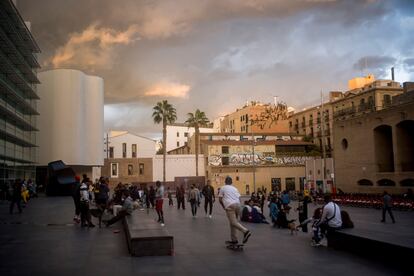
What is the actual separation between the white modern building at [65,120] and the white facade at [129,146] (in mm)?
13815

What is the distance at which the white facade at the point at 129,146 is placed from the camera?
8469 cm

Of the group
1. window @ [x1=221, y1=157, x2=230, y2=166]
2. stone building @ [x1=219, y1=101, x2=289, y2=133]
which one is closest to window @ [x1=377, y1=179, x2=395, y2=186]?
window @ [x1=221, y1=157, x2=230, y2=166]

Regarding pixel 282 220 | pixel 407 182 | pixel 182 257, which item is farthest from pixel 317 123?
pixel 182 257

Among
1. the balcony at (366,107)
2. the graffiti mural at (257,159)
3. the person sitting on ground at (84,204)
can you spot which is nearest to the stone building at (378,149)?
the balcony at (366,107)

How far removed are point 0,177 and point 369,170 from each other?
3636 cm

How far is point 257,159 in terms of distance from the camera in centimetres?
7031

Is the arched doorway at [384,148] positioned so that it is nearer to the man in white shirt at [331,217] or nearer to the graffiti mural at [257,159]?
the graffiti mural at [257,159]

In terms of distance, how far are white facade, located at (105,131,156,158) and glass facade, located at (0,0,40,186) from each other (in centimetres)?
2409

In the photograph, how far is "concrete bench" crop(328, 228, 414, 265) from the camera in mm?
8398

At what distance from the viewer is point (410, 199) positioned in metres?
29.1

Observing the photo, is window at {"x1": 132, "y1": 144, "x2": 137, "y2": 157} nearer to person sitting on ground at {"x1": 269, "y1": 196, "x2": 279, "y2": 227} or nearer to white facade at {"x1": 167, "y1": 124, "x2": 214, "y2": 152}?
white facade at {"x1": 167, "y1": 124, "x2": 214, "y2": 152}

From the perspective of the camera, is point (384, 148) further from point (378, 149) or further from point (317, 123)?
point (317, 123)

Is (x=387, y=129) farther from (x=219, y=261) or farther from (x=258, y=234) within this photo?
(x=219, y=261)

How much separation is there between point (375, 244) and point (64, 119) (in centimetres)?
6298
